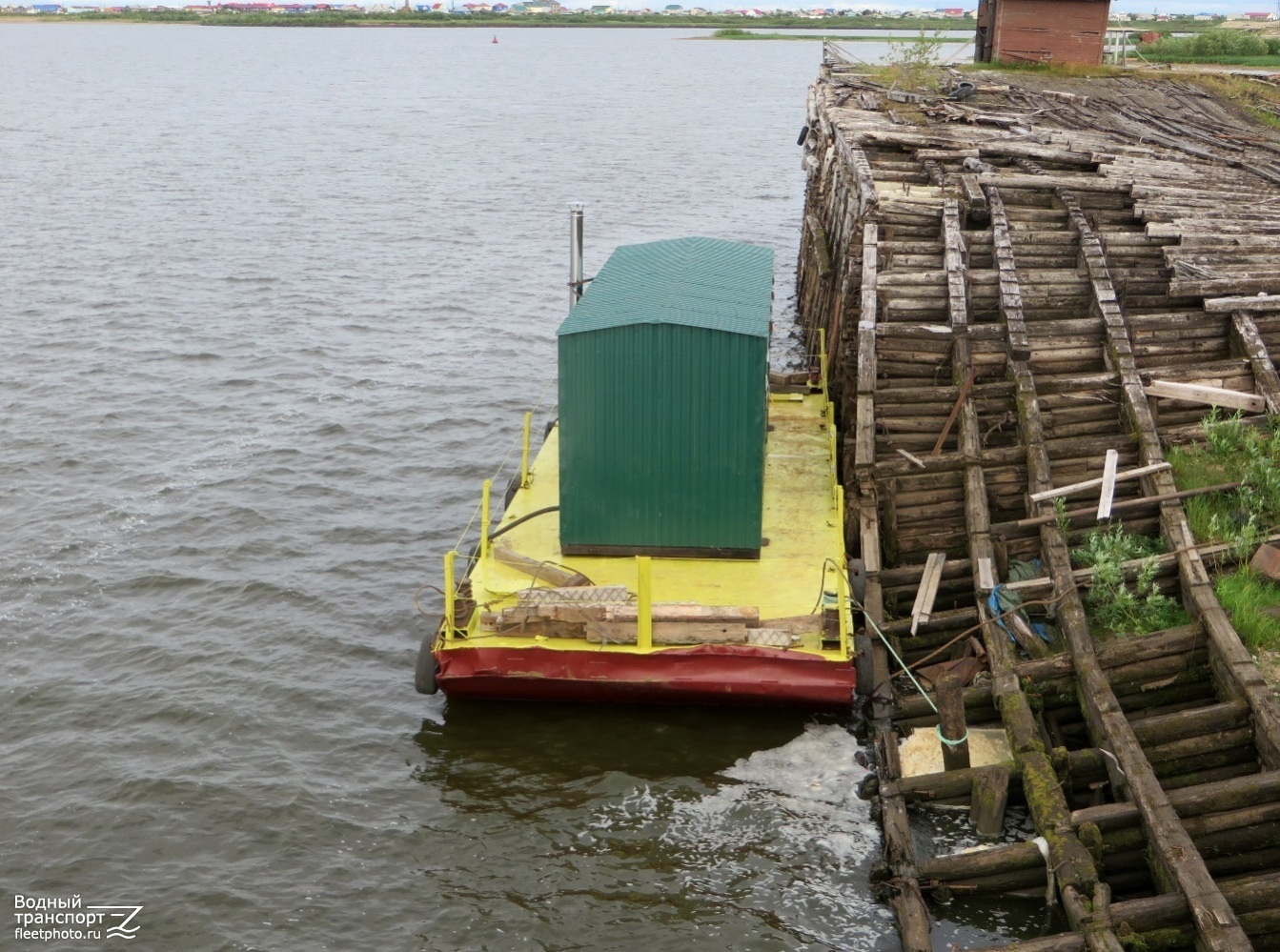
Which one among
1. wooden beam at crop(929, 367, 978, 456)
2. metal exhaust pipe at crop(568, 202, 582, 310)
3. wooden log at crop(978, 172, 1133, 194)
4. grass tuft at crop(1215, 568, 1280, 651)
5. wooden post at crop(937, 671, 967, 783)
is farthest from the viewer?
wooden log at crop(978, 172, 1133, 194)

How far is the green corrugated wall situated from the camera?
14.0 metres

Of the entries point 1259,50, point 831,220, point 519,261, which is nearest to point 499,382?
point 831,220

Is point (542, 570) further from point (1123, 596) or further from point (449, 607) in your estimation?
point (1123, 596)

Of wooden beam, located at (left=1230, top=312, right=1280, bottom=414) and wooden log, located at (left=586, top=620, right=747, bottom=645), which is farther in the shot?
wooden beam, located at (left=1230, top=312, right=1280, bottom=414)

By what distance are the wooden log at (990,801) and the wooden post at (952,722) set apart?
44 centimetres

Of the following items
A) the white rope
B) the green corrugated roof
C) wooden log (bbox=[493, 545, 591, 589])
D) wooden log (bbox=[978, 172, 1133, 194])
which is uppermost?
wooden log (bbox=[978, 172, 1133, 194])

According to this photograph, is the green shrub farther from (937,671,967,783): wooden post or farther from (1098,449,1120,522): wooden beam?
(937,671,967,783): wooden post

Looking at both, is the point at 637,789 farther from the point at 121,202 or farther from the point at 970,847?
the point at 121,202

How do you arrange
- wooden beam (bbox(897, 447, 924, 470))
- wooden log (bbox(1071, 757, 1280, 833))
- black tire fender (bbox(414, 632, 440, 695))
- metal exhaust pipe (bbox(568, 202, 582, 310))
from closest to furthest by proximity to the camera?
wooden log (bbox(1071, 757, 1280, 833)), black tire fender (bbox(414, 632, 440, 695)), wooden beam (bbox(897, 447, 924, 470)), metal exhaust pipe (bbox(568, 202, 582, 310))

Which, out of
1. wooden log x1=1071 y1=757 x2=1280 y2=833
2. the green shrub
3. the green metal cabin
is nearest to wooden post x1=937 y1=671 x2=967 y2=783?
wooden log x1=1071 y1=757 x2=1280 y2=833

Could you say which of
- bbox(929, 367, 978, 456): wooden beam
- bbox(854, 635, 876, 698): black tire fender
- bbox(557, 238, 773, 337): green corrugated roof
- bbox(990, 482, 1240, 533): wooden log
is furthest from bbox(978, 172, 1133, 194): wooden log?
bbox(854, 635, 876, 698): black tire fender

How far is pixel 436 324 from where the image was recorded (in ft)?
104

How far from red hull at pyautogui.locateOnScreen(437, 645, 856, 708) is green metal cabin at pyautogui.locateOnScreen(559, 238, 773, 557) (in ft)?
5.76

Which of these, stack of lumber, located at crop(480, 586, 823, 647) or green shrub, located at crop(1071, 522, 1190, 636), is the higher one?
green shrub, located at crop(1071, 522, 1190, 636)
